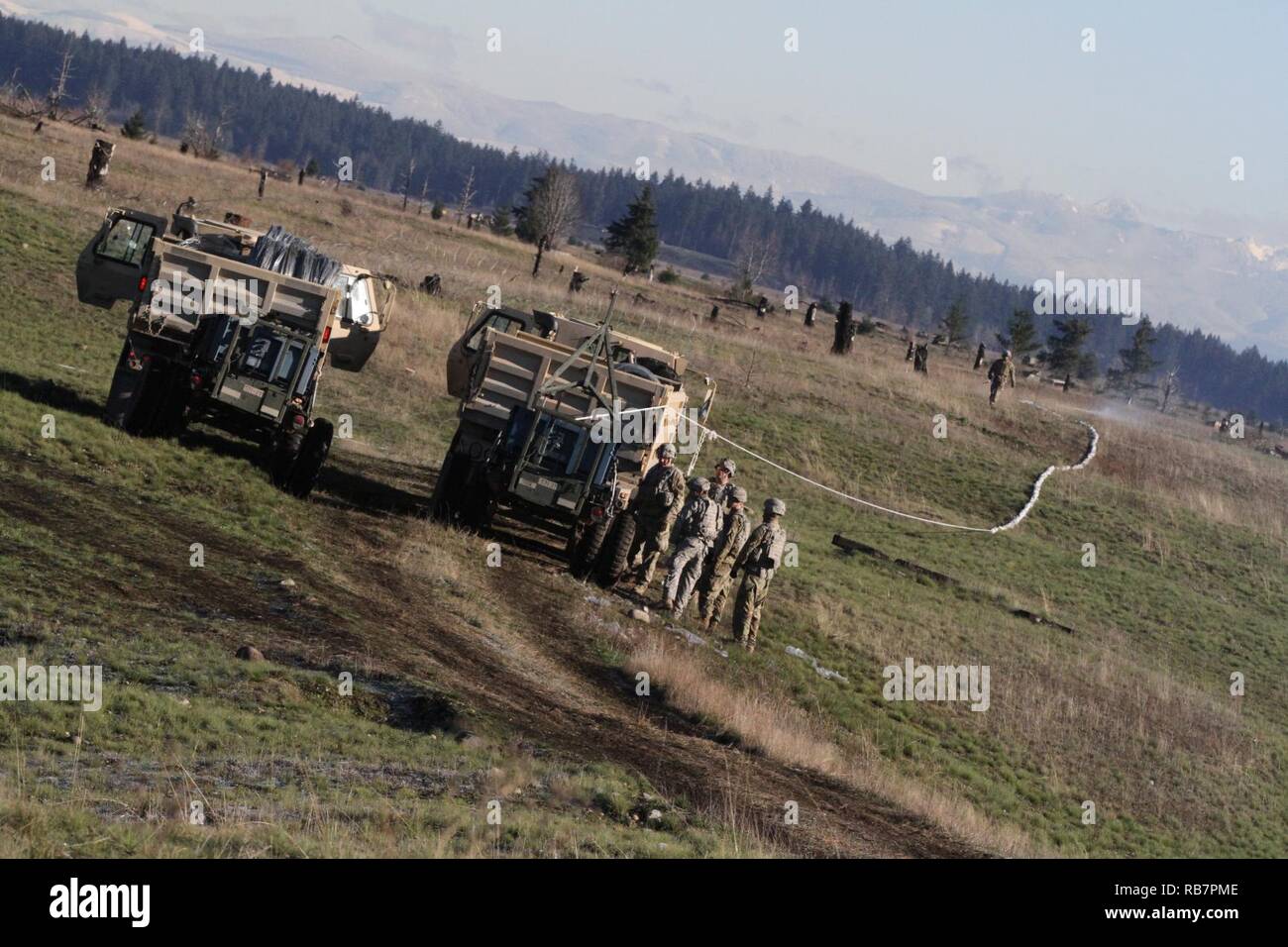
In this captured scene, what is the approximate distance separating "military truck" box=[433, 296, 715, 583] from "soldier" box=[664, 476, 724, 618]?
765 millimetres

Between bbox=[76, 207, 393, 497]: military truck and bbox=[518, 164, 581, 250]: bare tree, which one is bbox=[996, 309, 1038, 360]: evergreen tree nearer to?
bbox=[518, 164, 581, 250]: bare tree

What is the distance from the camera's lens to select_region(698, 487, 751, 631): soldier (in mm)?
19031

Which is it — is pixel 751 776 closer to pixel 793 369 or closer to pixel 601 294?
pixel 793 369

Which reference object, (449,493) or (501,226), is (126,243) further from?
(501,226)

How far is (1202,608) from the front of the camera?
1265 inches

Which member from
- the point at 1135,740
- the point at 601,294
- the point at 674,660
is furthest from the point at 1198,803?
the point at 601,294

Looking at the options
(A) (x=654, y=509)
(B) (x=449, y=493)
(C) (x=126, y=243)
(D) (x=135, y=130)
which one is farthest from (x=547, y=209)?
(A) (x=654, y=509)

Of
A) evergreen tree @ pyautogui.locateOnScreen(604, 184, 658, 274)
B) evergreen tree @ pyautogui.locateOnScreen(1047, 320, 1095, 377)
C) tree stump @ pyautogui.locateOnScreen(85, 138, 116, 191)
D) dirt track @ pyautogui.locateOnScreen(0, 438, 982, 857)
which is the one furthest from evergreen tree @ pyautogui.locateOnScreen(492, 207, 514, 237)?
dirt track @ pyautogui.locateOnScreen(0, 438, 982, 857)

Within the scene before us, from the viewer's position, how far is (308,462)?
18.3 metres

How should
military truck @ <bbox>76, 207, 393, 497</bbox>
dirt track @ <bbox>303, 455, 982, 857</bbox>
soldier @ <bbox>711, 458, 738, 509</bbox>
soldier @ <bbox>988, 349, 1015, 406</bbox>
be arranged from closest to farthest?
1. dirt track @ <bbox>303, 455, 982, 857</bbox>
2. military truck @ <bbox>76, 207, 393, 497</bbox>
3. soldier @ <bbox>711, 458, 738, 509</bbox>
4. soldier @ <bbox>988, 349, 1015, 406</bbox>

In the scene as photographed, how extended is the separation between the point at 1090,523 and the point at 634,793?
94.7 ft

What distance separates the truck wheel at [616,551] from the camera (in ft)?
61.0

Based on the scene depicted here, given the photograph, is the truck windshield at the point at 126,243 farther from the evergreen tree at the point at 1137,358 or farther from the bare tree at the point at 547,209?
the evergreen tree at the point at 1137,358

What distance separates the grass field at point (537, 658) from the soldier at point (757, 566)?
596 millimetres
